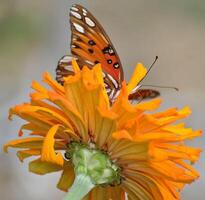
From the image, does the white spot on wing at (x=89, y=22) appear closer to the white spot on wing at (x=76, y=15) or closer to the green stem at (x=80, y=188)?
the white spot on wing at (x=76, y=15)

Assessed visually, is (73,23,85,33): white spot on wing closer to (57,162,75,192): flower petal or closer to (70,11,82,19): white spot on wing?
(70,11,82,19): white spot on wing

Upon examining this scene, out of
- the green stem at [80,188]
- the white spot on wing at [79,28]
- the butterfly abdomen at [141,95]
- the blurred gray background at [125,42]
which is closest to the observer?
the green stem at [80,188]

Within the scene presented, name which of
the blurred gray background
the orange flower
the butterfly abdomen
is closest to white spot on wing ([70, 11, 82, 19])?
the butterfly abdomen

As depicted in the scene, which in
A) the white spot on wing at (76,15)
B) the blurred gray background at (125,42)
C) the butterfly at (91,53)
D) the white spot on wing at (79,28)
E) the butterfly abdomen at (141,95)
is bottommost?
the butterfly abdomen at (141,95)

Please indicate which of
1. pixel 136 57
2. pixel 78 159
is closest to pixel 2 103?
pixel 136 57

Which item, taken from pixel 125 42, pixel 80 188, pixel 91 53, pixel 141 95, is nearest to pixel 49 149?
pixel 80 188

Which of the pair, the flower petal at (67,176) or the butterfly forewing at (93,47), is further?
the butterfly forewing at (93,47)

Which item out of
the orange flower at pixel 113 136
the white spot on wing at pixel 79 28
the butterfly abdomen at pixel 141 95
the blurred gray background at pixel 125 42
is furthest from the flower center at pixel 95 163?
the blurred gray background at pixel 125 42
